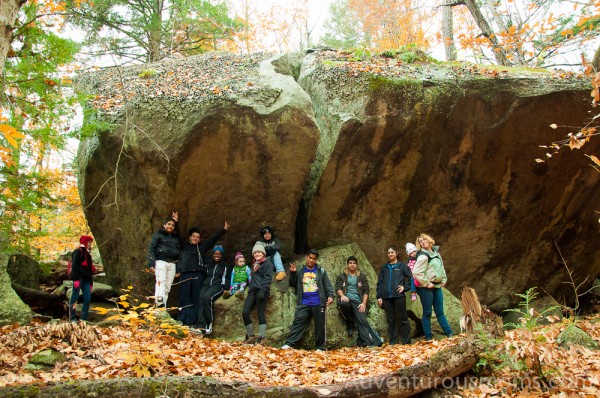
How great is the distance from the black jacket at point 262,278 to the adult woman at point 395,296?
2.17 m

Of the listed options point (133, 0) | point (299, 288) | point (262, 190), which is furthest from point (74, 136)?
point (133, 0)

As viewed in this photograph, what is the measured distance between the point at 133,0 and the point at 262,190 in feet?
33.6

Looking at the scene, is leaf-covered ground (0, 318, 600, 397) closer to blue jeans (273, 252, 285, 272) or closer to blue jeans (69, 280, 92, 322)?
blue jeans (69, 280, 92, 322)

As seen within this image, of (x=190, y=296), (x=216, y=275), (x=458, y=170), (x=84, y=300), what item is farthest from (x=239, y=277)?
(x=458, y=170)

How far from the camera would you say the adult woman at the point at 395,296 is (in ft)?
27.3

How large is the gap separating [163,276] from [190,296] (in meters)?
0.76

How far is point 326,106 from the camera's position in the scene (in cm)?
1041

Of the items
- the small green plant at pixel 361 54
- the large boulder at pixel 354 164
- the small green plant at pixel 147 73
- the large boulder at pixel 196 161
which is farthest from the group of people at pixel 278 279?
the small green plant at pixel 361 54

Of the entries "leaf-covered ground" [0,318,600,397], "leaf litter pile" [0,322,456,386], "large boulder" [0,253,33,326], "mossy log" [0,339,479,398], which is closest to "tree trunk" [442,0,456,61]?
"leaf-covered ground" [0,318,600,397]

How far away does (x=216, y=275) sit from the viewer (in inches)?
366

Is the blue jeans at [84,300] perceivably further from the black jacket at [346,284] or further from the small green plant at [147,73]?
the small green plant at [147,73]

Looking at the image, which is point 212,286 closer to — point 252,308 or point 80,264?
point 252,308

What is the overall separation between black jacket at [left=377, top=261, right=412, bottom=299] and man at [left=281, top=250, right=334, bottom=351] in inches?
39.7

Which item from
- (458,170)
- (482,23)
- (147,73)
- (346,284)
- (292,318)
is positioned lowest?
(292,318)
